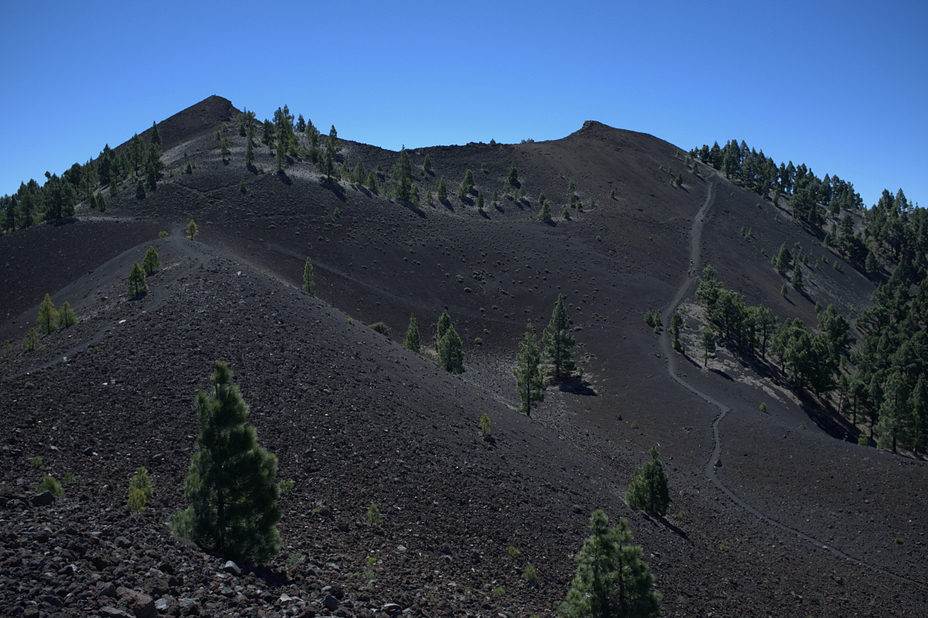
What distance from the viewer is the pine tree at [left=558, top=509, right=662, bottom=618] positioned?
41.7ft

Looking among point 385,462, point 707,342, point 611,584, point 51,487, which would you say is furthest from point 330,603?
point 707,342

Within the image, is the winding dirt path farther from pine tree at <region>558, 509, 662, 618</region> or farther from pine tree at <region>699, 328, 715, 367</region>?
pine tree at <region>558, 509, 662, 618</region>

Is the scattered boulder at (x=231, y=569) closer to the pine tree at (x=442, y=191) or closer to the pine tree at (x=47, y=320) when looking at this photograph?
the pine tree at (x=47, y=320)

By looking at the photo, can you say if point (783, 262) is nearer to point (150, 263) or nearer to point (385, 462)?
point (385, 462)

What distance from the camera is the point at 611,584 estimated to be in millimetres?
12805

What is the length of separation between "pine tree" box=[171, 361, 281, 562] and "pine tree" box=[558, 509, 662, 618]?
767 centimetres

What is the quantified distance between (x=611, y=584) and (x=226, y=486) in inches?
377

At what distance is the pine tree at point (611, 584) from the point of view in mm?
12703

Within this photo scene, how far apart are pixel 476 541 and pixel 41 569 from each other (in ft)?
40.9

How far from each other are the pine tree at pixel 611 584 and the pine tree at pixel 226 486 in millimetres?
7673

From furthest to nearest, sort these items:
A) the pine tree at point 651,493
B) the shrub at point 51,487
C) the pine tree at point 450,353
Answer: the pine tree at point 450,353 → the pine tree at point 651,493 → the shrub at point 51,487

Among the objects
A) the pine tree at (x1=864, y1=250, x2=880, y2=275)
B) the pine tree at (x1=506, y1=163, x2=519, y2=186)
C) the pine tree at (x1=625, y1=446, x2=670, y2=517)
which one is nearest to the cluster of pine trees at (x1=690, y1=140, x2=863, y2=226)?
the pine tree at (x1=864, y1=250, x2=880, y2=275)

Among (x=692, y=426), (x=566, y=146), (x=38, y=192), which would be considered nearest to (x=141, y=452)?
(x=692, y=426)

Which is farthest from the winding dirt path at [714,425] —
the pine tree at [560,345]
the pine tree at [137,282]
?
the pine tree at [137,282]
